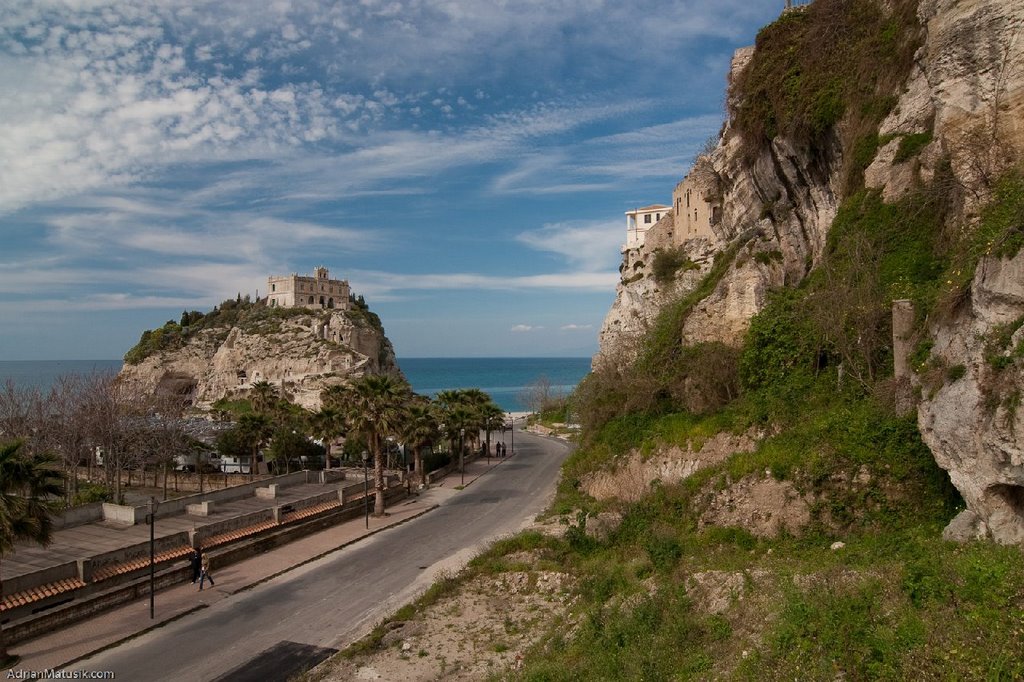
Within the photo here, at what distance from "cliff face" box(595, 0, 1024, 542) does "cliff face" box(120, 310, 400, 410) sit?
67.2 meters

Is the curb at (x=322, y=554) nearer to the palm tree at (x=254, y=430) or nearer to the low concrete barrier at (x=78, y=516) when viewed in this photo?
the low concrete barrier at (x=78, y=516)

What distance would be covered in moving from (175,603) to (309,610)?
462 centimetres

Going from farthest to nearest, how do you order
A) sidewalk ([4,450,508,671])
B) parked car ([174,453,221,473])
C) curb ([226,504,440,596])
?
parked car ([174,453,221,473])
curb ([226,504,440,596])
sidewalk ([4,450,508,671])

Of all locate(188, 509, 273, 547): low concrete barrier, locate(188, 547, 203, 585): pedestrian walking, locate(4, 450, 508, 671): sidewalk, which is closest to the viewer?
locate(4, 450, 508, 671): sidewalk

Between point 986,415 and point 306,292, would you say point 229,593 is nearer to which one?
point 986,415

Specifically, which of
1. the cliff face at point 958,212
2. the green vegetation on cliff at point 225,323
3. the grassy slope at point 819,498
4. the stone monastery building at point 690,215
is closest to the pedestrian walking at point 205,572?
the grassy slope at point 819,498

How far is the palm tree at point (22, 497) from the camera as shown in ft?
49.0

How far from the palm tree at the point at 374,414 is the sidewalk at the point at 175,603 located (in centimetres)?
252

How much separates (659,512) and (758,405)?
513 cm

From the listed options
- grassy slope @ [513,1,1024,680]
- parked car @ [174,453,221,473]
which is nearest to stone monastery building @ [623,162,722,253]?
grassy slope @ [513,1,1024,680]

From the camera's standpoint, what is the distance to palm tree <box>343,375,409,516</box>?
33188 mm

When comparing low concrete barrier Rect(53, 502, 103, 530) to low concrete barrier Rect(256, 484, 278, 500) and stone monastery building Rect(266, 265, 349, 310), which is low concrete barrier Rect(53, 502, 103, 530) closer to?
low concrete barrier Rect(256, 484, 278, 500)

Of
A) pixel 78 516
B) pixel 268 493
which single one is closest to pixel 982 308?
pixel 268 493

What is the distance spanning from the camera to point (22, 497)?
1582 cm
